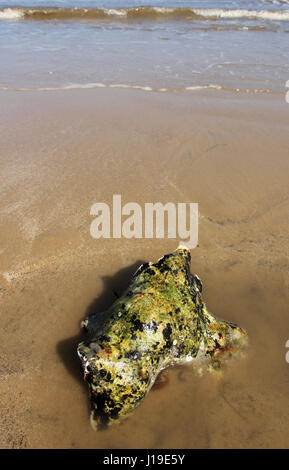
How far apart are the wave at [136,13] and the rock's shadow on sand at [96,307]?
56.0 ft

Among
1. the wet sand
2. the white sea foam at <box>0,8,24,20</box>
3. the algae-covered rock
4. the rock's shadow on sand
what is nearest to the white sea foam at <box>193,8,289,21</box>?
the white sea foam at <box>0,8,24,20</box>

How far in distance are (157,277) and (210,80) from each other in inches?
280

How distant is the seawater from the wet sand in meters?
1.05

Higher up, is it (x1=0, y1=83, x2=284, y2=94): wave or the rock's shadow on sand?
(x1=0, y1=83, x2=284, y2=94): wave

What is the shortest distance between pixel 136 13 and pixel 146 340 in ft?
63.2

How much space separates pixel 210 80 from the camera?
26.6ft

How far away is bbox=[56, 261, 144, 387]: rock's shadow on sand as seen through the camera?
8.93 ft

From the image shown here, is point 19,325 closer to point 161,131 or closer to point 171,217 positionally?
point 171,217

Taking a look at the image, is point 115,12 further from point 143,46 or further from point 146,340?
point 146,340

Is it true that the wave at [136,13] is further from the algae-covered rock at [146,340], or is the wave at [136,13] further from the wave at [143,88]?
the algae-covered rock at [146,340]

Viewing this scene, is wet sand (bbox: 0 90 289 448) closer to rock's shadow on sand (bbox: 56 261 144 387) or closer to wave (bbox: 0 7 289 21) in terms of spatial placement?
rock's shadow on sand (bbox: 56 261 144 387)

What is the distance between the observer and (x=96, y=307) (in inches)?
125

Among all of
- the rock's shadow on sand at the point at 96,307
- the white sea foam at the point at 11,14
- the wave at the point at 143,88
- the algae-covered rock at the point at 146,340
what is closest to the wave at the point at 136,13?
the white sea foam at the point at 11,14

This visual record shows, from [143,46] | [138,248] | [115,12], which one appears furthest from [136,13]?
[138,248]
